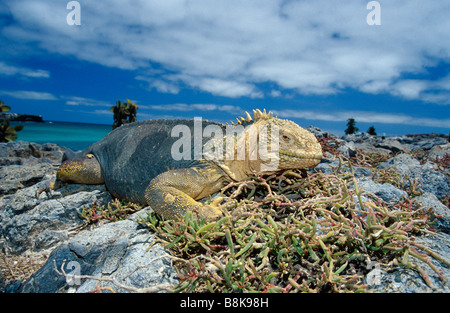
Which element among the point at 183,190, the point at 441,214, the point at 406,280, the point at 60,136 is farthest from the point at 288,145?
the point at 60,136

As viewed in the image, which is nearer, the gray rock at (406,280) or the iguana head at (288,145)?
the gray rock at (406,280)

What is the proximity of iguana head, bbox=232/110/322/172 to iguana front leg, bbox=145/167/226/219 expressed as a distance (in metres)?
0.71

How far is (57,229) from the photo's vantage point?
172 inches

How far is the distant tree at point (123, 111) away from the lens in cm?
2492

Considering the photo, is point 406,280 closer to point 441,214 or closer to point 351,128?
point 441,214

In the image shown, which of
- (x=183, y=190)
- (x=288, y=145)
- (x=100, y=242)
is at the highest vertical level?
(x=288, y=145)

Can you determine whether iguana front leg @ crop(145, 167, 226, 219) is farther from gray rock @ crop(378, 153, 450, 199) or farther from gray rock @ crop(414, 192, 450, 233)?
gray rock @ crop(378, 153, 450, 199)

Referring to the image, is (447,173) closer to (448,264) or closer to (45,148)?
(448,264)

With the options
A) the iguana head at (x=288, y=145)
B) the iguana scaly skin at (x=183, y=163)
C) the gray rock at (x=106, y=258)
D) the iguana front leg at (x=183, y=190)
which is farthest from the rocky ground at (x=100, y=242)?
the iguana head at (x=288, y=145)

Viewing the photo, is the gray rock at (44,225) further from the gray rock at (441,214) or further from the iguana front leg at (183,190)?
the gray rock at (441,214)

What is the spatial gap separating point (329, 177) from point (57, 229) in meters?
4.39

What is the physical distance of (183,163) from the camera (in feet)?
12.2

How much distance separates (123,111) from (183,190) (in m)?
24.2

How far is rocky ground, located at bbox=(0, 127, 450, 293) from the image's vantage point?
2.25 meters
